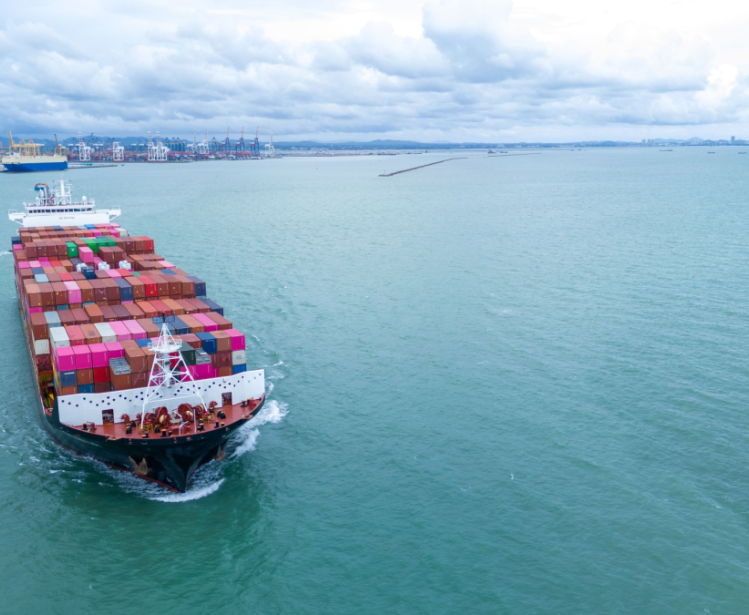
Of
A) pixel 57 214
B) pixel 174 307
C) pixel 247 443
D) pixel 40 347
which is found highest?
pixel 57 214

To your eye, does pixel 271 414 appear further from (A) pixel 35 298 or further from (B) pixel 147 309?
(A) pixel 35 298

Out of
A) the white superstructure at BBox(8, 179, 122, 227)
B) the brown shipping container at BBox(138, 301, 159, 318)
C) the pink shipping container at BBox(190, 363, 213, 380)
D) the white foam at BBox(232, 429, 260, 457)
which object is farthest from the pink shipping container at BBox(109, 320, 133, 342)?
the white superstructure at BBox(8, 179, 122, 227)

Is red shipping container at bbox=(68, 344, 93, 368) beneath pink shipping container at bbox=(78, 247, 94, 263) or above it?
beneath

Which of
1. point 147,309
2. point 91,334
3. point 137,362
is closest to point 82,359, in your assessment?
point 137,362

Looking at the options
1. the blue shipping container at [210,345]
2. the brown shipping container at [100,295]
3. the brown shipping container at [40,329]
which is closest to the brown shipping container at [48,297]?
the brown shipping container at [100,295]

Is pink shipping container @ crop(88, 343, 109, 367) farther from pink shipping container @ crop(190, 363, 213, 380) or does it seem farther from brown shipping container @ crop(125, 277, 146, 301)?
brown shipping container @ crop(125, 277, 146, 301)
